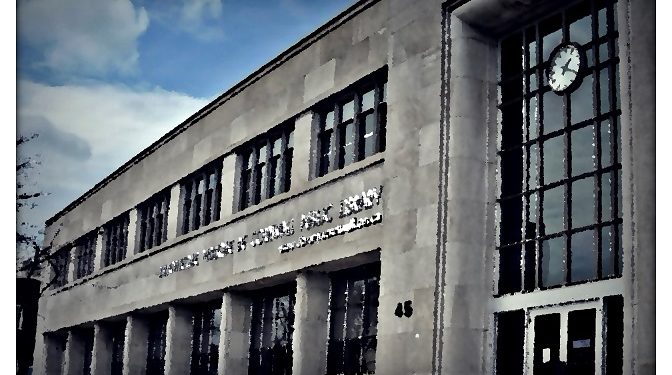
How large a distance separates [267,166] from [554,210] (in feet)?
36.5

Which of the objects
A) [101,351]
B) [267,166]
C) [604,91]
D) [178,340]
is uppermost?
[267,166]

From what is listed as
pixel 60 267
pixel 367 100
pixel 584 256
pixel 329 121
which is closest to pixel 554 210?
pixel 584 256

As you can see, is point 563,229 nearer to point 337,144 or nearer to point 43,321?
point 337,144

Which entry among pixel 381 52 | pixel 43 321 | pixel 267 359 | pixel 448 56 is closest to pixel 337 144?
pixel 381 52

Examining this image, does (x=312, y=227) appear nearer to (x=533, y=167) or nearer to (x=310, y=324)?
(x=310, y=324)

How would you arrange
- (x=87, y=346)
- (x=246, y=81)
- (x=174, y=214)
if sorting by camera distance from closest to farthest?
(x=246, y=81), (x=174, y=214), (x=87, y=346)

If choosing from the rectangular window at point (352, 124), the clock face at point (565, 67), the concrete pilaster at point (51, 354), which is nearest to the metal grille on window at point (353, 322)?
the rectangular window at point (352, 124)

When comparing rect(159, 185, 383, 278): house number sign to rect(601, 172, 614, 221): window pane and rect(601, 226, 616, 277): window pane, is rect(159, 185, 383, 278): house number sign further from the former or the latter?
A: rect(601, 226, 616, 277): window pane

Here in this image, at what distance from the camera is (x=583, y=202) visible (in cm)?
1733

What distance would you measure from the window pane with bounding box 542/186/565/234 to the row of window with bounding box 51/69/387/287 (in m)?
5.27

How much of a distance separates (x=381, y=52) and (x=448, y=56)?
253cm

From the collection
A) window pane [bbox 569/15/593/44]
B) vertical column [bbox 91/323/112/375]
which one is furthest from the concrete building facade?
vertical column [bbox 91/323/112/375]

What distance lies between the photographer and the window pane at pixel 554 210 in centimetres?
1778
